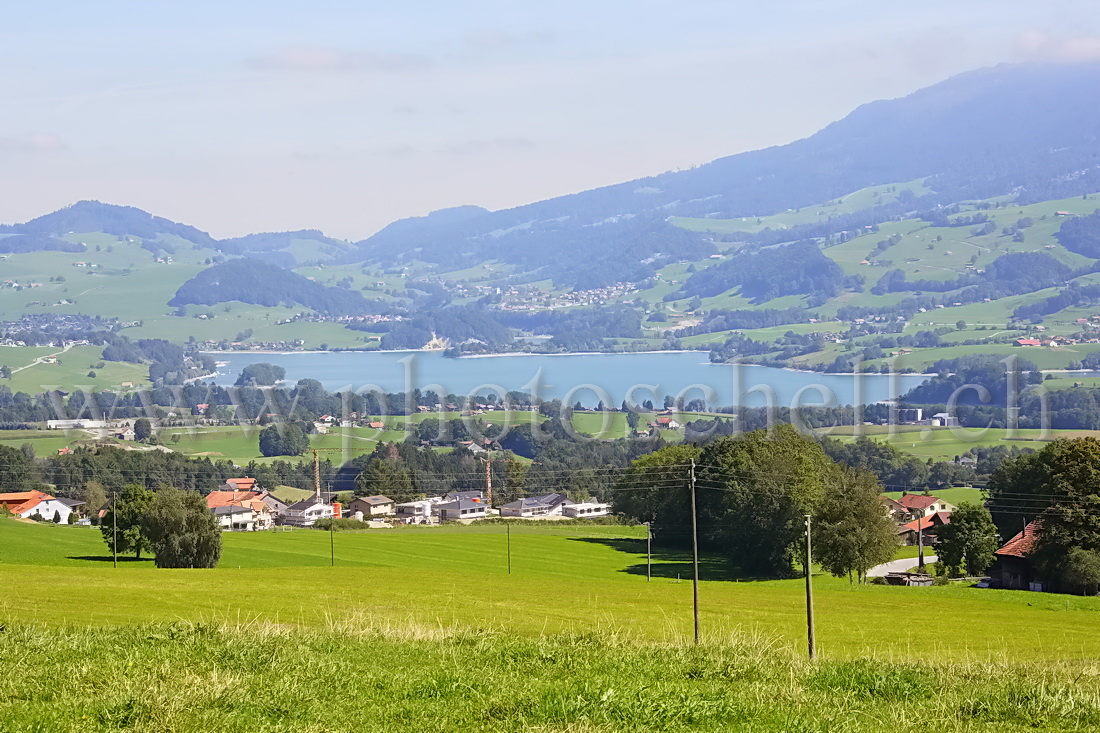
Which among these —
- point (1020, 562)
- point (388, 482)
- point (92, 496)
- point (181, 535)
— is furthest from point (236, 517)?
point (1020, 562)

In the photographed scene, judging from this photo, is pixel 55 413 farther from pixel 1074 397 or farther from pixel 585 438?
pixel 1074 397

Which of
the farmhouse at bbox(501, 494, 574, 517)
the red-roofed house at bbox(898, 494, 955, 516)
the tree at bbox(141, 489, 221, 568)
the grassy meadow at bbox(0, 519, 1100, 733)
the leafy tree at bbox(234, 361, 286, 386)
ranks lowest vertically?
the farmhouse at bbox(501, 494, 574, 517)

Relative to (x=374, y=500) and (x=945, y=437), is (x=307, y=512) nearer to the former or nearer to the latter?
(x=374, y=500)

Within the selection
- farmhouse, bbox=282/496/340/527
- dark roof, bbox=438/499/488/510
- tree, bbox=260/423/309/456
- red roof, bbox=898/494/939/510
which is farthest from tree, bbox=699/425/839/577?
tree, bbox=260/423/309/456

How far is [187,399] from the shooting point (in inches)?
5113

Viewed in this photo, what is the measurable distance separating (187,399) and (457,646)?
12731cm

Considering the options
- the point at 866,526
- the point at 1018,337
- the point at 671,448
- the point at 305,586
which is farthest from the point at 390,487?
the point at 1018,337

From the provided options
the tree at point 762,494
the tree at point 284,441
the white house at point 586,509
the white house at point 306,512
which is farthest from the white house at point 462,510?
the tree at point 284,441

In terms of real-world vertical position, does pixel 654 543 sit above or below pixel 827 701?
below

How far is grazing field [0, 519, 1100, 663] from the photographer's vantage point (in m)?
15.3

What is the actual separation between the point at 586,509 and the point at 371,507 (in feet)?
41.7

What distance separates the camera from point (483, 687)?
7.08 metres

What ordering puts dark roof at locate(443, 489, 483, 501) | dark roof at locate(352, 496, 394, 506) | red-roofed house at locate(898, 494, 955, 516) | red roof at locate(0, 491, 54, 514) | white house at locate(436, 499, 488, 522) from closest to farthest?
1. red-roofed house at locate(898, 494, 955, 516)
2. red roof at locate(0, 491, 54, 514)
3. white house at locate(436, 499, 488, 522)
4. dark roof at locate(352, 496, 394, 506)
5. dark roof at locate(443, 489, 483, 501)

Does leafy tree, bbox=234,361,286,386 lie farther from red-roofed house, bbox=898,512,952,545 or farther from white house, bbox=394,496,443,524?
red-roofed house, bbox=898,512,952,545
